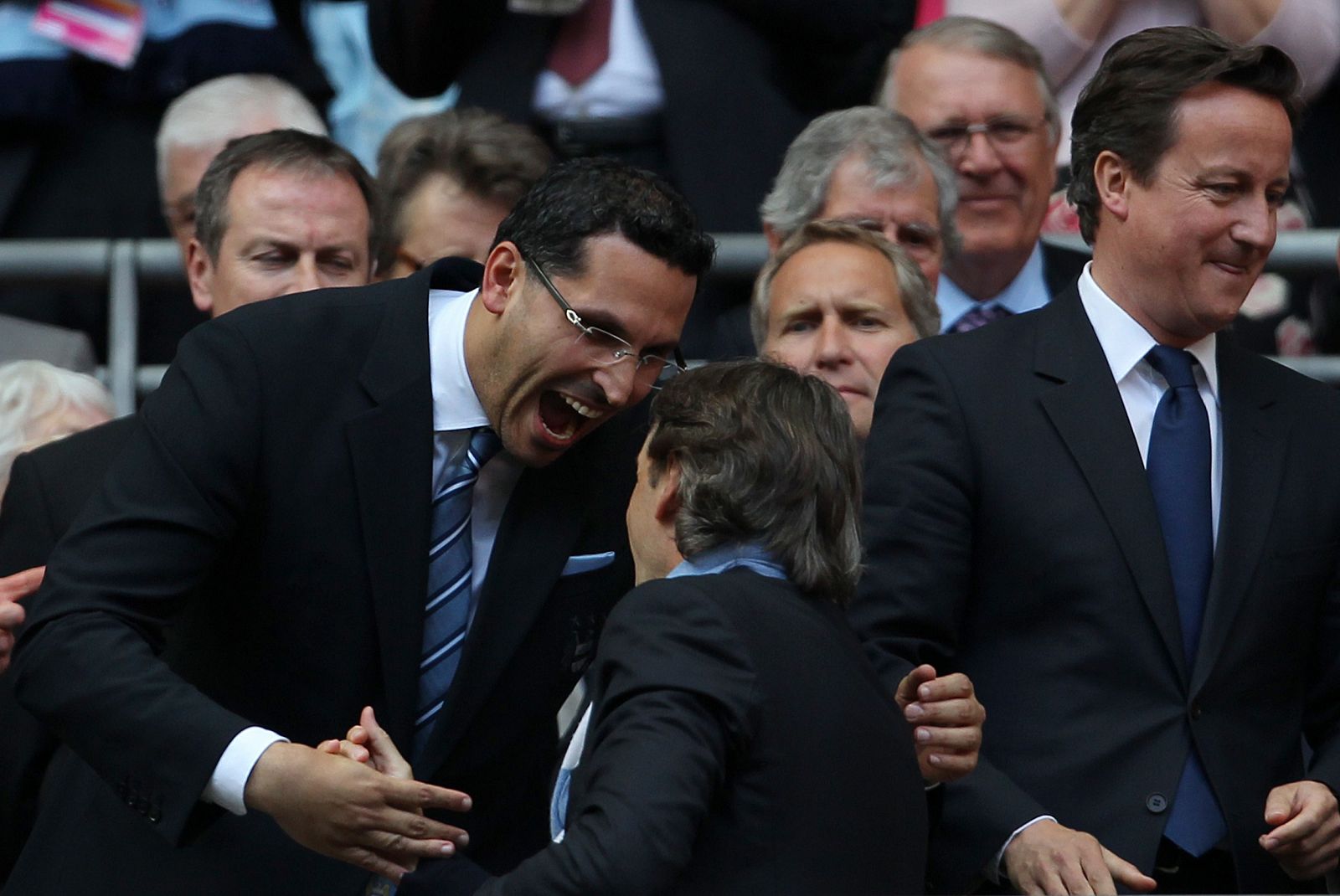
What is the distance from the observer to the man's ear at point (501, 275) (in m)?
3.26

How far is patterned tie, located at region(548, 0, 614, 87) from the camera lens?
16.8 feet

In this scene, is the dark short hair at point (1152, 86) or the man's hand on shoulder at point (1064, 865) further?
the dark short hair at point (1152, 86)

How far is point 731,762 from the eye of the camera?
8.51 ft

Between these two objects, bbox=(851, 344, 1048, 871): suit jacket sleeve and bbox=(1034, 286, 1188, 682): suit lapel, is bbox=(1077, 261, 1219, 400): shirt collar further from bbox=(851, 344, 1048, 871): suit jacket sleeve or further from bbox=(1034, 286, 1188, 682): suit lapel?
bbox=(851, 344, 1048, 871): suit jacket sleeve

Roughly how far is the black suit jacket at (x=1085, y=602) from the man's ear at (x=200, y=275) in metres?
1.65

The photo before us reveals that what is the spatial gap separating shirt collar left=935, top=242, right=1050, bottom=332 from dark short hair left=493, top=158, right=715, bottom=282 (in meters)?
1.62

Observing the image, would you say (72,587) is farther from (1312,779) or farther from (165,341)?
(165,341)

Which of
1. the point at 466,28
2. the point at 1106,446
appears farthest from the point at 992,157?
the point at 1106,446

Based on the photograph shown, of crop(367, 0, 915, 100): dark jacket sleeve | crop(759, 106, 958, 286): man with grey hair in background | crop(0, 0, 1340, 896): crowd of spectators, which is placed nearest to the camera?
crop(0, 0, 1340, 896): crowd of spectators

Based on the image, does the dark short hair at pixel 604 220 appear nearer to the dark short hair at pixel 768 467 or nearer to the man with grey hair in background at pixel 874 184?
the dark short hair at pixel 768 467

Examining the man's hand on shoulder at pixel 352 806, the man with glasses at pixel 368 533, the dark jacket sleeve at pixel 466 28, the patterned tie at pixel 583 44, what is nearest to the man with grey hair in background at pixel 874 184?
the dark jacket sleeve at pixel 466 28

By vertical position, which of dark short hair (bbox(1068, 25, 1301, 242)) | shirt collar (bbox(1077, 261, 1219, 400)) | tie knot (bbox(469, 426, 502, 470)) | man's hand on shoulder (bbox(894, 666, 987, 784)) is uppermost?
dark short hair (bbox(1068, 25, 1301, 242))

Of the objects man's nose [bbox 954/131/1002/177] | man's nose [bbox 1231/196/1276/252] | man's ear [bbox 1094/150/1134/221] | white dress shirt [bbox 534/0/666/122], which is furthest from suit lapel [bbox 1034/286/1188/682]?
white dress shirt [bbox 534/0/666/122]

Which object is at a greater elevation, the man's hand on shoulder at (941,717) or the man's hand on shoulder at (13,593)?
the man's hand on shoulder at (941,717)
